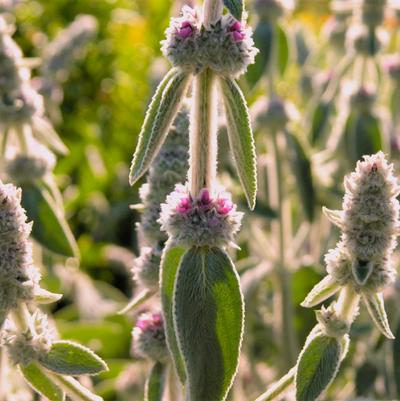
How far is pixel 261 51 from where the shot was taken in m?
2.52

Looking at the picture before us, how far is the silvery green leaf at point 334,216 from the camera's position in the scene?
1.33 metres

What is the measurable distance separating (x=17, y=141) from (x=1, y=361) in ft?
1.83

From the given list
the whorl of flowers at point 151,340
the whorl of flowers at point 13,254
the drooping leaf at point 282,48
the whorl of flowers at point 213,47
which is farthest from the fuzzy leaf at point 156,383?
the drooping leaf at point 282,48

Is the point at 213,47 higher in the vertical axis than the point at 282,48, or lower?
lower

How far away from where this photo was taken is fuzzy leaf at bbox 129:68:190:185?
1.25 metres

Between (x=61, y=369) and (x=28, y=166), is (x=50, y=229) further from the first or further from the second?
(x=61, y=369)

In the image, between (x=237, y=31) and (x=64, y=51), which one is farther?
(x=64, y=51)

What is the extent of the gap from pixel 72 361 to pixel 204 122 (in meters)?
0.45

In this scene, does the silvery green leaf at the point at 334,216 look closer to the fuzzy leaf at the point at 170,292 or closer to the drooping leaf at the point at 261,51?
the fuzzy leaf at the point at 170,292

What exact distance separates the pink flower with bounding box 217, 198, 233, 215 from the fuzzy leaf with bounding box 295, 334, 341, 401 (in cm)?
25

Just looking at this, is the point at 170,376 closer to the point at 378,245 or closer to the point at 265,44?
the point at 378,245

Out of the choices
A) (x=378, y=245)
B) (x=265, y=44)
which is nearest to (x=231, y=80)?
(x=378, y=245)

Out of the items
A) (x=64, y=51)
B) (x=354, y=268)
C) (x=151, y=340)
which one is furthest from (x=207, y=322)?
(x=64, y=51)

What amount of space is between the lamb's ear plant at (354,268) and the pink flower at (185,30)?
320mm
